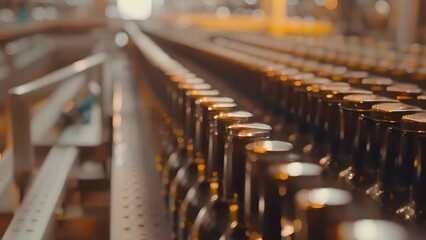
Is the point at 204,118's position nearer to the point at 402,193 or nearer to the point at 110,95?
the point at 402,193

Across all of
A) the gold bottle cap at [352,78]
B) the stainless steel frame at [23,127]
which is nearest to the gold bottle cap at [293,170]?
the gold bottle cap at [352,78]

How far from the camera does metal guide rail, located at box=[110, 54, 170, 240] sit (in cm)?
92

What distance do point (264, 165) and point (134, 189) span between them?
581 mm

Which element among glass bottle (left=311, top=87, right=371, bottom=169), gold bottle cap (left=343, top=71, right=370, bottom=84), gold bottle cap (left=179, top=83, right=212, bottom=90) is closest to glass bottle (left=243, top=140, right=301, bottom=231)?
glass bottle (left=311, top=87, right=371, bottom=169)

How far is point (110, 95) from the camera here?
2.38 m

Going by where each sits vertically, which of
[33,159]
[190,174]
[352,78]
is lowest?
[33,159]

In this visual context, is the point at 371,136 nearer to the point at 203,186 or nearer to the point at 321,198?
the point at 203,186

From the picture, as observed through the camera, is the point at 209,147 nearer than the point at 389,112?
No

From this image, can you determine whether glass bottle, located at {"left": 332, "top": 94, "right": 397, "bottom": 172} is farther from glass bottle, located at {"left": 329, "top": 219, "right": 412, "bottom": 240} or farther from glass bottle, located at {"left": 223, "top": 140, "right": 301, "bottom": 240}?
glass bottle, located at {"left": 329, "top": 219, "right": 412, "bottom": 240}

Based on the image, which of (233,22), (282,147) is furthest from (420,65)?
(233,22)

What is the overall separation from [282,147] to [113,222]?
0.43m

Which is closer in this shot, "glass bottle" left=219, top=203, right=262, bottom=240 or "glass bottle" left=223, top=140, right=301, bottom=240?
"glass bottle" left=223, top=140, right=301, bottom=240

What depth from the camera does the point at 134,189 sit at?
1.09 meters

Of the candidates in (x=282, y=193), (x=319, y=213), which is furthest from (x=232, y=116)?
(x=319, y=213)
